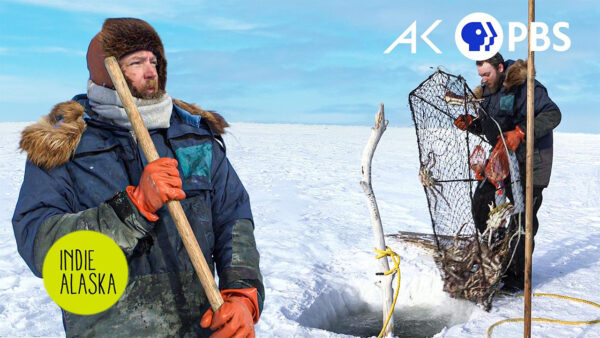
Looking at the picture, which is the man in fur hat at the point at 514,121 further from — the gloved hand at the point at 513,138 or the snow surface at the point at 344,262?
the snow surface at the point at 344,262

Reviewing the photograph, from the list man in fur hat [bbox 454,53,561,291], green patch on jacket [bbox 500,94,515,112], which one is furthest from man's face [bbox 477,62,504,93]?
green patch on jacket [bbox 500,94,515,112]

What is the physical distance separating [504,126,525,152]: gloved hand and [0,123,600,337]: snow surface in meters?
1.33

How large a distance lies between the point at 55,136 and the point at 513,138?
3.60 m

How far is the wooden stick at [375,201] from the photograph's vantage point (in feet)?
11.0

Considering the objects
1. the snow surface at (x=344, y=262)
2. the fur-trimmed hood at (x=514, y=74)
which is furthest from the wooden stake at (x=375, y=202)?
the fur-trimmed hood at (x=514, y=74)

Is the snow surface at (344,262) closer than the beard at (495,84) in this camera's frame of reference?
Yes

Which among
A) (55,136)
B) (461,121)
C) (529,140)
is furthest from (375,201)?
(55,136)

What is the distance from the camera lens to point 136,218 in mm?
1625

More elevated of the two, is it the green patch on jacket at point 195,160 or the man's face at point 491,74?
the man's face at point 491,74

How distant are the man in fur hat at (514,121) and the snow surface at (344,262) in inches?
26.2

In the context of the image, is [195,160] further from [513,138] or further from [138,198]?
[513,138]

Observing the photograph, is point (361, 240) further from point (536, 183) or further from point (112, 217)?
point (112, 217)

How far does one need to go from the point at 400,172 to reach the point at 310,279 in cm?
808

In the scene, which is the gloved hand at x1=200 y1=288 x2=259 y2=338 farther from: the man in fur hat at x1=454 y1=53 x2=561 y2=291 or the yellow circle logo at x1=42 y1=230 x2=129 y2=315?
the man in fur hat at x1=454 y1=53 x2=561 y2=291
